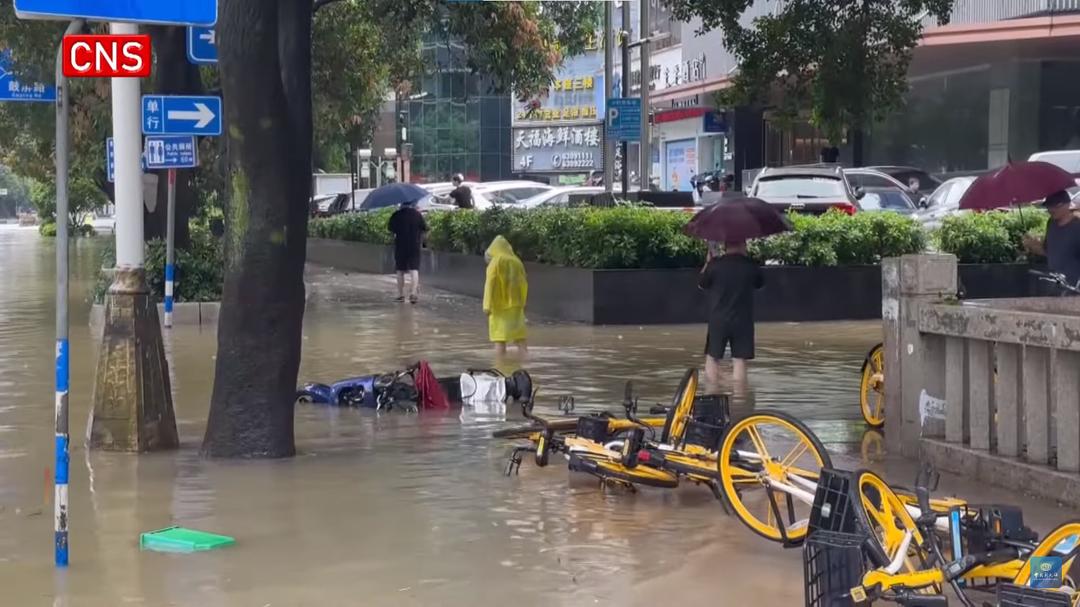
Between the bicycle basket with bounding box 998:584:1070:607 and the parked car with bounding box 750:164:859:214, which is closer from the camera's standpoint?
the bicycle basket with bounding box 998:584:1070:607

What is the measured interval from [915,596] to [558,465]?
170 inches

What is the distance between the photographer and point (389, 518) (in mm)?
8305

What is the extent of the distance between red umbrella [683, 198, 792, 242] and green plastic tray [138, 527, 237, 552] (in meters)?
6.63

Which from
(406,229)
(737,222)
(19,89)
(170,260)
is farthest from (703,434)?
(19,89)

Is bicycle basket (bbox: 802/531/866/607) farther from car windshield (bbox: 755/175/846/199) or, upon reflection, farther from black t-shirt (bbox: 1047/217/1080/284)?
car windshield (bbox: 755/175/846/199)

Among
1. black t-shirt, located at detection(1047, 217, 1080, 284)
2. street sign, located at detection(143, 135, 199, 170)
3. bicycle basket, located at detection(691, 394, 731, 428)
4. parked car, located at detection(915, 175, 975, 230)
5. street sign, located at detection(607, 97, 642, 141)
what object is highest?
street sign, located at detection(607, 97, 642, 141)

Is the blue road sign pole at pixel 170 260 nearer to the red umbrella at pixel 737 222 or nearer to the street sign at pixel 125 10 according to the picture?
the red umbrella at pixel 737 222

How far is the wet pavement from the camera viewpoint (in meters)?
6.89

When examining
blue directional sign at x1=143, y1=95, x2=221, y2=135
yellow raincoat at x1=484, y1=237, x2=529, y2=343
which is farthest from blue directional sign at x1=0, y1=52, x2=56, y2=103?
yellow raincoat at x1=484, y1=237, x2=529, y2=343

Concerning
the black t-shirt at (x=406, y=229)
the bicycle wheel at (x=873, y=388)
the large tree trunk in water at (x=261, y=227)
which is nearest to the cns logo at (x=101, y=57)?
the large tree trunk in water at (x=261, y=227)

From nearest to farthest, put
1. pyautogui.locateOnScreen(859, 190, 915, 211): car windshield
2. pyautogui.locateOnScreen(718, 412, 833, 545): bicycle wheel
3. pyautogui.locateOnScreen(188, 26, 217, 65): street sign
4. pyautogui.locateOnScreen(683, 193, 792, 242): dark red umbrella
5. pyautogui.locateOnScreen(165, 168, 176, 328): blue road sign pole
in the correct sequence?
pyautogui.locateOnScreen(718, 412, 833, 545): bicycle wheel < pyautogui.locateOnScreen(188, 26, 217, 65): street sign < pyautogui.locateOnScreen(683, 193, 792, 242): dark red umbrella < pyautogui.locateOnScreen(165, 168, 176, 328): blue road sign pole < pyautogui.locateOnScreen(859, 190, 915, 211): car windshield

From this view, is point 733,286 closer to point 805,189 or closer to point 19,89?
point 805,189

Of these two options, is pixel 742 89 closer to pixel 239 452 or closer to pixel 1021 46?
pixel 239 452

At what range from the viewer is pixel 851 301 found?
20.1 meters
